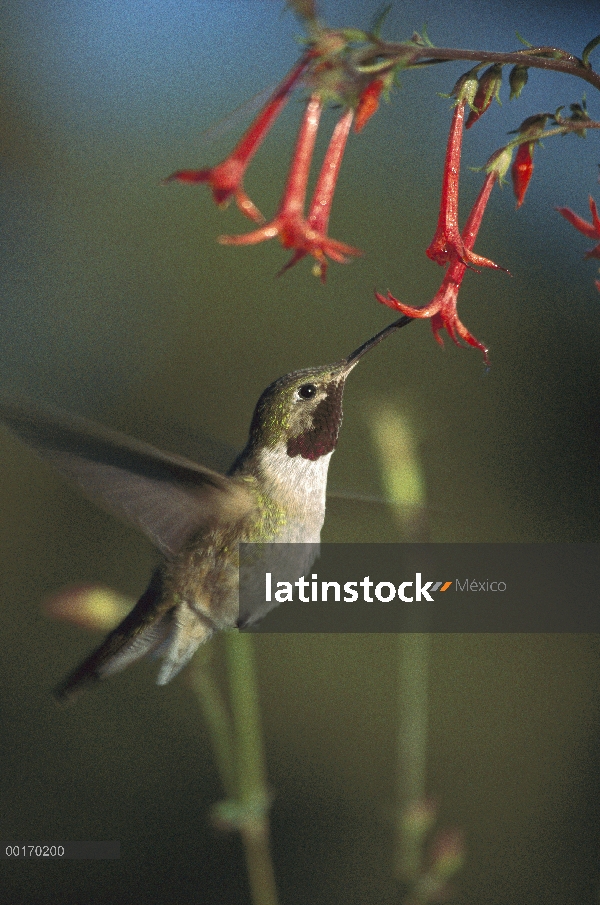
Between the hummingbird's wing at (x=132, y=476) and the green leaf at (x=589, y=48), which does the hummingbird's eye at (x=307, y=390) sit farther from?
the green leaf at (x=589, y=48)

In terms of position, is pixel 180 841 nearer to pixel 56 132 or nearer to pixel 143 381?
pixel 143 381

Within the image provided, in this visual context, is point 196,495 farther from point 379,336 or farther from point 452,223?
point 452,223

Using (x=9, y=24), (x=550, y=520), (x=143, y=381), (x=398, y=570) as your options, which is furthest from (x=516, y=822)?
(x=9, y=24)

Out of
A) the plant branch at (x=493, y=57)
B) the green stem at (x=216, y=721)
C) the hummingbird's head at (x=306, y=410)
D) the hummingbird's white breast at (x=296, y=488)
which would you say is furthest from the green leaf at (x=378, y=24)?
the green stem at (x=216, y=721)

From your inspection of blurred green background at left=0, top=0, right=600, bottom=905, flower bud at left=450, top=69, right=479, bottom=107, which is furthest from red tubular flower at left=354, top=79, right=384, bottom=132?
blurred green background at left=0, top=0, right=600, bottom=905

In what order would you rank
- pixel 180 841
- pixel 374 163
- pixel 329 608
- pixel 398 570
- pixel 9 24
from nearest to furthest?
1. pixel 398 570
2. pixel 329 608
3. pixel 180 841
4. pixel 374 163
5. pixel 9 24

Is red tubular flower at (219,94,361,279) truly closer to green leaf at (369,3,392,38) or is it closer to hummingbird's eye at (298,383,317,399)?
green leaf at (369,3,392,38)
